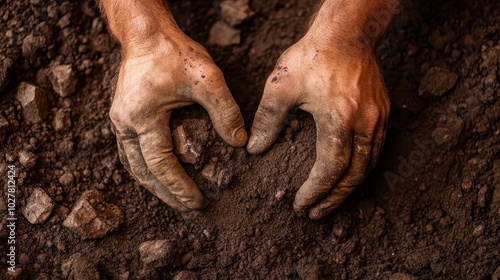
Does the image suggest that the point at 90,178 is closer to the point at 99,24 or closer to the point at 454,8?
the point at 99,24

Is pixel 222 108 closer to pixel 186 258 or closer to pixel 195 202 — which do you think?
pixel 195 202

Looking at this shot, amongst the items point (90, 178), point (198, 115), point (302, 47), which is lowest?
point (90, 178)

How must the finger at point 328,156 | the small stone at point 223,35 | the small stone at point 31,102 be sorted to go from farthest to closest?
the small stone at point 223,35 < the small stone at point 31,102 < the finger at point 328,156

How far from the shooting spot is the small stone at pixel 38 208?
1.82m

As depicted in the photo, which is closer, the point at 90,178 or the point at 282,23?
the point at 90,178

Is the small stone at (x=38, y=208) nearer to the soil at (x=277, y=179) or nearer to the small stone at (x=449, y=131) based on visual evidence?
the soil at (x=277, y=179)

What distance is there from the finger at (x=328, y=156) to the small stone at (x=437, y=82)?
0.55 m

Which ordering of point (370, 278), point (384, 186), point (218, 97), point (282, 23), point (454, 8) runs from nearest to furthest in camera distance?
1. point (218, 97)
2. point (370, 278)
3. point (384, 186)
4. point (454, 8)
5. point (282, 23)

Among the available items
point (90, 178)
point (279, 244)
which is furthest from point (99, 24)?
point (279, 244)

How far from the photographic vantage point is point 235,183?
177 cm

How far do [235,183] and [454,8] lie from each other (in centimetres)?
113

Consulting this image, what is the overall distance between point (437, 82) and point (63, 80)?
139 centimetres

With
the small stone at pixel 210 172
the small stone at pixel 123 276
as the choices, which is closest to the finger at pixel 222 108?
the small stone at pixel 210 172

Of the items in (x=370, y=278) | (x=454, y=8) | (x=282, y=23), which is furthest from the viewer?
(x=282, y=23)
